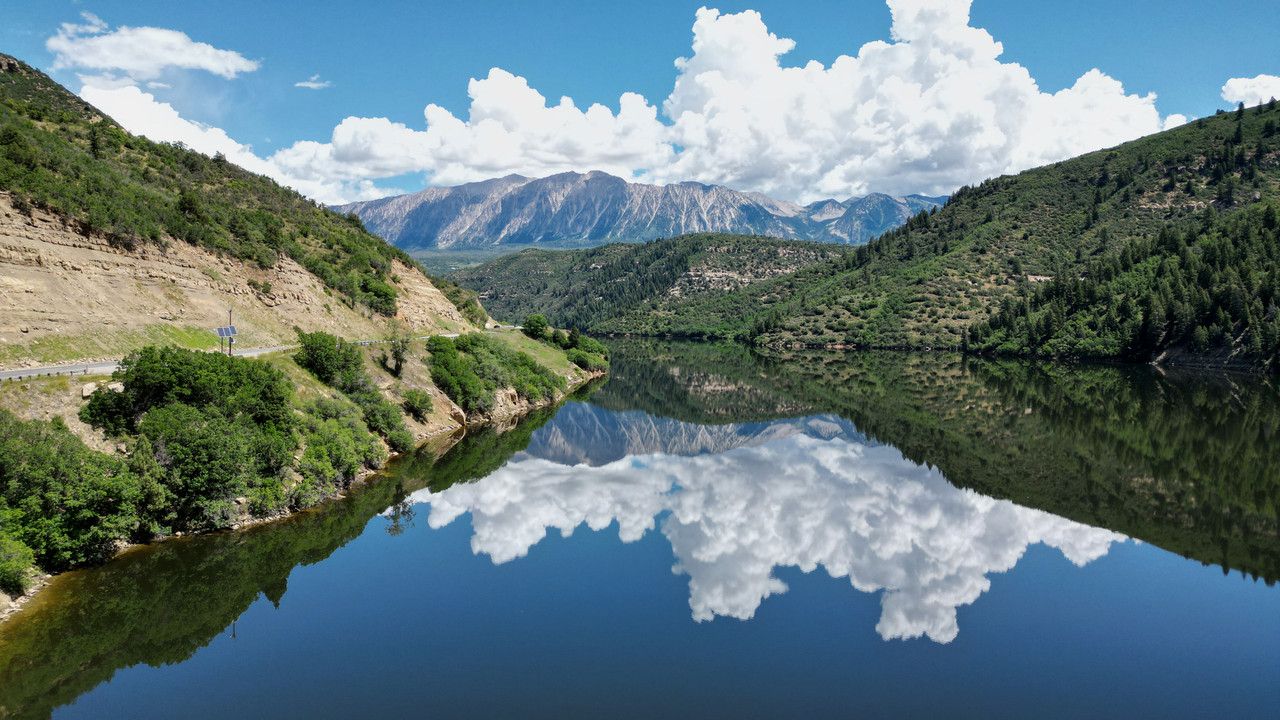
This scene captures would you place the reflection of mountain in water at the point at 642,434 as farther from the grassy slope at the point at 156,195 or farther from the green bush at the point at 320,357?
the grassy slope at the point at 156,195

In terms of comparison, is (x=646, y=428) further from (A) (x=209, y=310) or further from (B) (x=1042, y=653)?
(B) (x=1042, y=653)

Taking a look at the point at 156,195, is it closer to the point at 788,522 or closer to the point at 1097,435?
the point at 788,522

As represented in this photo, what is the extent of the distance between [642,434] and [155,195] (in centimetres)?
4080

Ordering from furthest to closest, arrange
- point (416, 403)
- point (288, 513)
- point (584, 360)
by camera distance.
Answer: point (584, 360) → point (416, 403) → point (288, 513)

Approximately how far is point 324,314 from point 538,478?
91.2 feet

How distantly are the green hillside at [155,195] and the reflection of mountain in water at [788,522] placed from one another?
87.5 feet

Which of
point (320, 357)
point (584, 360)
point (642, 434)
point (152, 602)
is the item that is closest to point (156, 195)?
point (320, 357)

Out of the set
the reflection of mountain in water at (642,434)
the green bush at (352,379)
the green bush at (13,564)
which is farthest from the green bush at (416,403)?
the green bush at (13,564)

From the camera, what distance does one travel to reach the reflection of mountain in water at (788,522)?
23156 mm

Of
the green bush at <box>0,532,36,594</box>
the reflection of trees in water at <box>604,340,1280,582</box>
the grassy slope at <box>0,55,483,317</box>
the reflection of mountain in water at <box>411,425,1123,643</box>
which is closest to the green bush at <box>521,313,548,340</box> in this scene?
the reflection of trees in water at <box>604,340,1280,582</box>

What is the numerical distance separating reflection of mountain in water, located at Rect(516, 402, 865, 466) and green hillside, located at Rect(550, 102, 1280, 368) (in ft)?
260

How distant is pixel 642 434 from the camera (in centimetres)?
5591

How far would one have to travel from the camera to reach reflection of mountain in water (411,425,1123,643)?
23.2m

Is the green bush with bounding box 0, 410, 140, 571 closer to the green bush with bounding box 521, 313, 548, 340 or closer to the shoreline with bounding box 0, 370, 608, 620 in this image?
the shoreline with bounding box 0, 370, 608, 620
